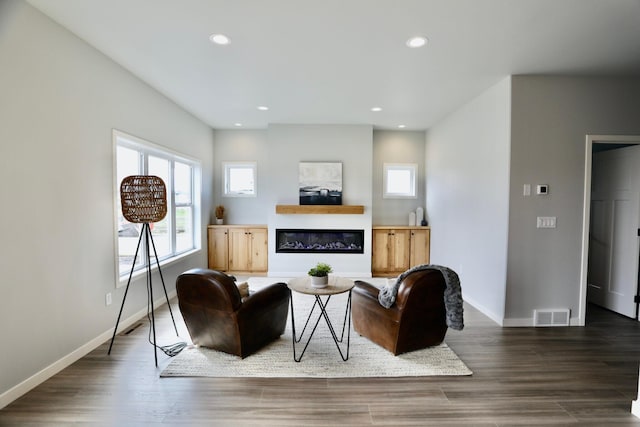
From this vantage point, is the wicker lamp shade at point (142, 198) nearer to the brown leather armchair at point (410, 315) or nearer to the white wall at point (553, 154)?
the brown leather armchair at point (410, 315)

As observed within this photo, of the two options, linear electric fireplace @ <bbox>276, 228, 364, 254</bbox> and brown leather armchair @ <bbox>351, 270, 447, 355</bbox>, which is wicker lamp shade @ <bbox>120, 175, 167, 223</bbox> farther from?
linear electric fireplace @ <bbox>276, 228, 364, 254</bbox>

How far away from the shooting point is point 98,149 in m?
2.85

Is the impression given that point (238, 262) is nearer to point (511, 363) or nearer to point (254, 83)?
point (254, 83)

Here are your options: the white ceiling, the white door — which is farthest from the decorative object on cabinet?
the white door

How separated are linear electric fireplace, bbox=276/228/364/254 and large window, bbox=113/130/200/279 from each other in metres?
1.58

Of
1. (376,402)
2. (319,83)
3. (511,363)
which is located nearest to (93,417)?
(376,402)

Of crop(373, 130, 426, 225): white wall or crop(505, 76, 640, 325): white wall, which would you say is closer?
crop(505, 76, 640, 325): white wall

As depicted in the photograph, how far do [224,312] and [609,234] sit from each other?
4.80m

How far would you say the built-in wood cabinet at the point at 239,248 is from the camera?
5605 millimetres

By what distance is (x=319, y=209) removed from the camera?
17.5 ft

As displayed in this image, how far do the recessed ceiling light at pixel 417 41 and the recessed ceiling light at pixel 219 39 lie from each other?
1.60 meters

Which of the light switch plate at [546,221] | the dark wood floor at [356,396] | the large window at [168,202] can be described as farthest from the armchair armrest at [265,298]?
the light switch plate at [546,221]

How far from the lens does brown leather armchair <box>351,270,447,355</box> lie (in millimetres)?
2512

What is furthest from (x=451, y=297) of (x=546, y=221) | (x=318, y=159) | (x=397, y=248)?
(x=318, y=159)
